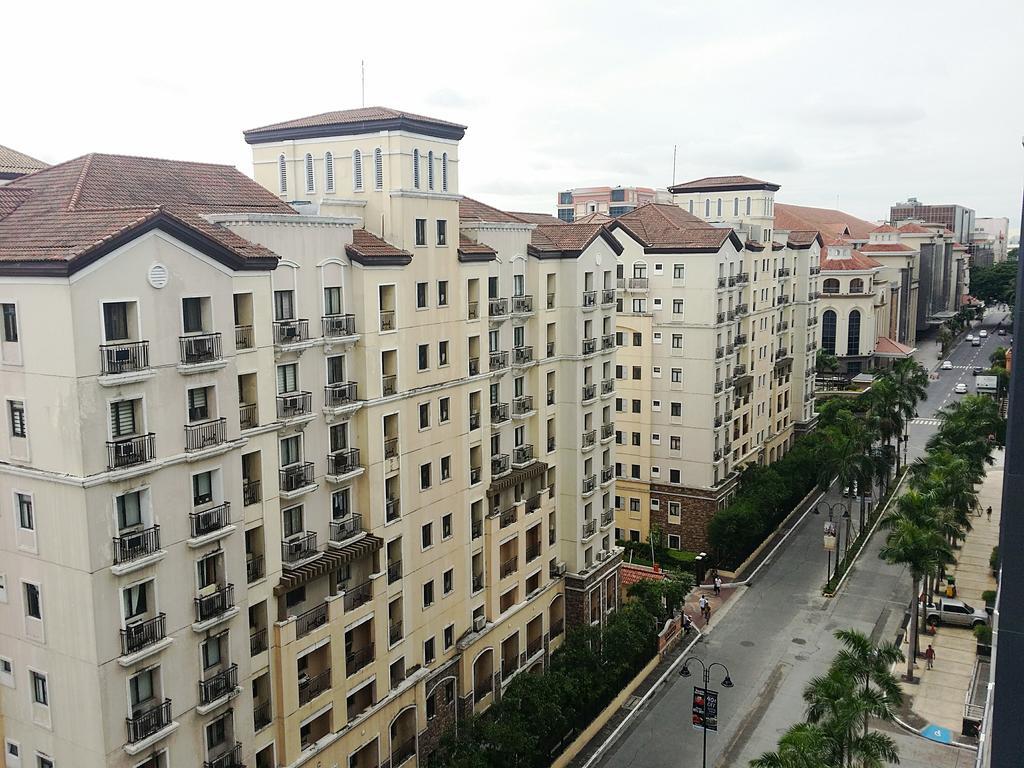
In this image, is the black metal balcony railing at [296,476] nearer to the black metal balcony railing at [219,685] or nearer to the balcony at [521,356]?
the black metal balcony railing at [219,685]

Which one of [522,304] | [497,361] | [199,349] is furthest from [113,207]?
[522,304]

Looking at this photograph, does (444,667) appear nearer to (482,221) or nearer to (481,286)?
(481,286)

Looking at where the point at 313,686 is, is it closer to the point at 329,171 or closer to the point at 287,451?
the point at 287,451

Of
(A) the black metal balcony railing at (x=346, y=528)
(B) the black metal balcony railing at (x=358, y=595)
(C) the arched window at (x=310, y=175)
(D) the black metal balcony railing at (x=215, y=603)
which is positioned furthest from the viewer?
(C) the arched window at (x=310, y=175)

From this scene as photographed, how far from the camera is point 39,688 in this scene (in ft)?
99.0

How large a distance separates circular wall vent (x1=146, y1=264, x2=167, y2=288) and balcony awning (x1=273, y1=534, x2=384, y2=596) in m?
12.7

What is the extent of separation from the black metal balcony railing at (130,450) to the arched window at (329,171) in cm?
1932

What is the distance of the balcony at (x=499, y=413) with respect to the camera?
4994cm

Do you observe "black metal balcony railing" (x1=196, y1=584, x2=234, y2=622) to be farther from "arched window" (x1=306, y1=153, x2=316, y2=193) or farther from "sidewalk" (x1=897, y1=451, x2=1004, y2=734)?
"sidewalk" (x1=897, y1=451, x2=1004, y2=734)

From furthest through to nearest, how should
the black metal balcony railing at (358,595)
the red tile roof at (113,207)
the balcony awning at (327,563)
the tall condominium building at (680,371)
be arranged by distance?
1. the tall condominium building at (680,371)
2. the black metal balcony railing at (358,595)
3. the balcony awning at (327,563)
4. the red tile roof at (113,207)

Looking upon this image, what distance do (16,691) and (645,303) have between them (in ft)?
178

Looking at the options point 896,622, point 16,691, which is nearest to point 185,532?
point 16,691

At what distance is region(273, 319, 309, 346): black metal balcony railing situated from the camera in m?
35.5

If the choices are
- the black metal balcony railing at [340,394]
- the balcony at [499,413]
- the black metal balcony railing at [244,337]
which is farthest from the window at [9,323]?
the balcony at [499,413]
